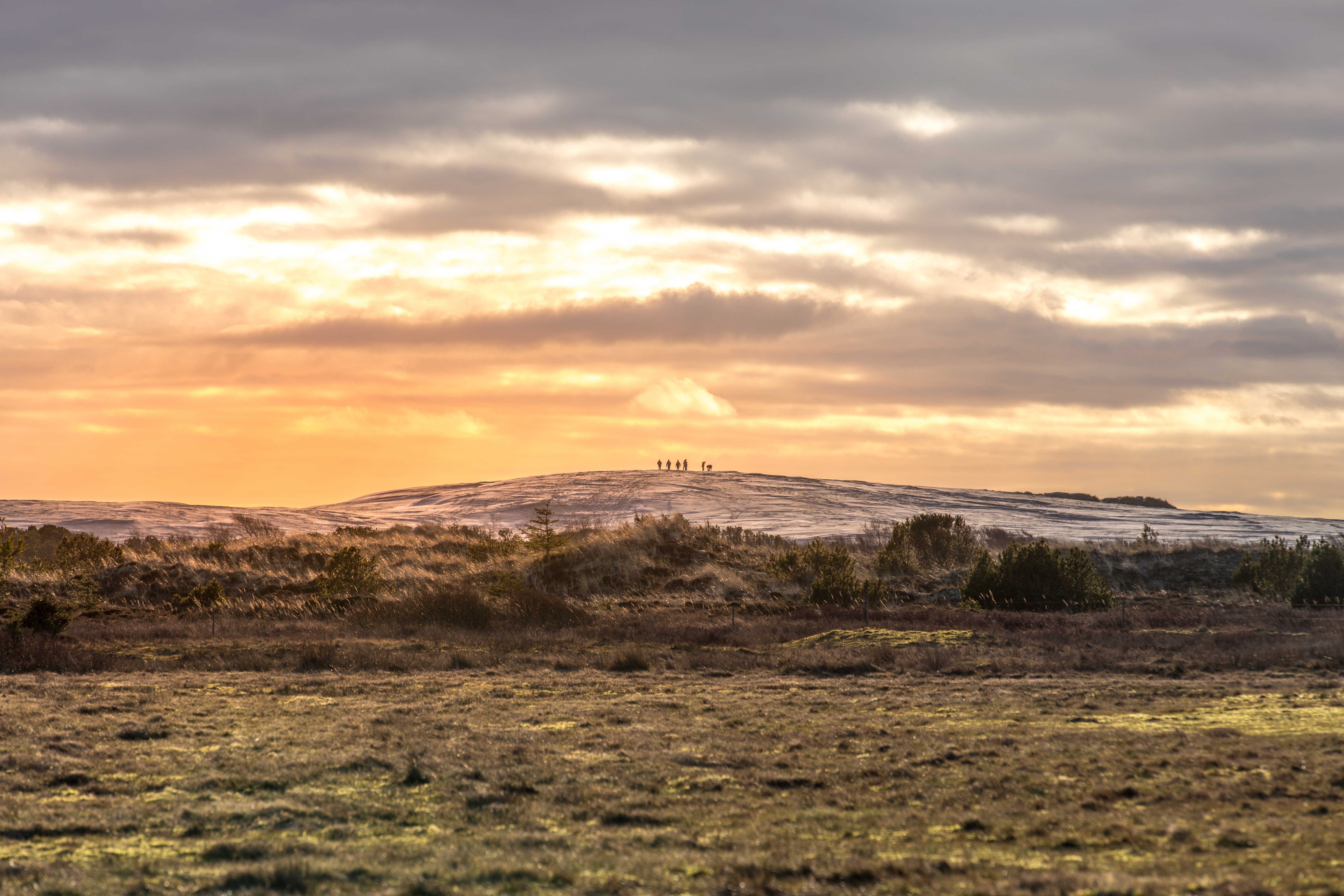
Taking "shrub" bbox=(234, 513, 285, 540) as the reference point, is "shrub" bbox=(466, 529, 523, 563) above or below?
above

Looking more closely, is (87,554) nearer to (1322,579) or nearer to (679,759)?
(679,759)

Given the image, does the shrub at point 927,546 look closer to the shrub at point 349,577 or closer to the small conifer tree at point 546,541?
the small conifer tree at point 546,541

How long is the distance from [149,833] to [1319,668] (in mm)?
20361

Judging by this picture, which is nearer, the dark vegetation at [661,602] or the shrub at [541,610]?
the dark vegetation at [661,602]

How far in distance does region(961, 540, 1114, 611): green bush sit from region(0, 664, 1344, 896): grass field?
69.2 ft

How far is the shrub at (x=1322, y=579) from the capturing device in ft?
119

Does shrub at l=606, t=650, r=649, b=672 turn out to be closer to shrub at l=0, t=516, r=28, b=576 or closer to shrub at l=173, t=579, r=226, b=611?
shrub at l=0, t=516, r=28, b=576

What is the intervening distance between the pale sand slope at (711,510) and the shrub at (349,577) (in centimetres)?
3706

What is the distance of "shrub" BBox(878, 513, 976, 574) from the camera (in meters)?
51.7

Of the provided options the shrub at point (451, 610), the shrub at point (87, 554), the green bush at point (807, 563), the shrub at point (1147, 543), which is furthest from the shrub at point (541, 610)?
the shrub at point (1147, 543)

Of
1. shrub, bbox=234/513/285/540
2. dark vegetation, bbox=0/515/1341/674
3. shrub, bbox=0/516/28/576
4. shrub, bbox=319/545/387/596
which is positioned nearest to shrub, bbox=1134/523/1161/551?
dark vegetation, bbox=0/515/1341/674

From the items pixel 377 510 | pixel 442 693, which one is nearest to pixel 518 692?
pixel 442 693

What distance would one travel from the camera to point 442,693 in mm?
19000

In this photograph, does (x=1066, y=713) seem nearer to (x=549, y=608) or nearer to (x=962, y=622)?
(x=962, y=622)
